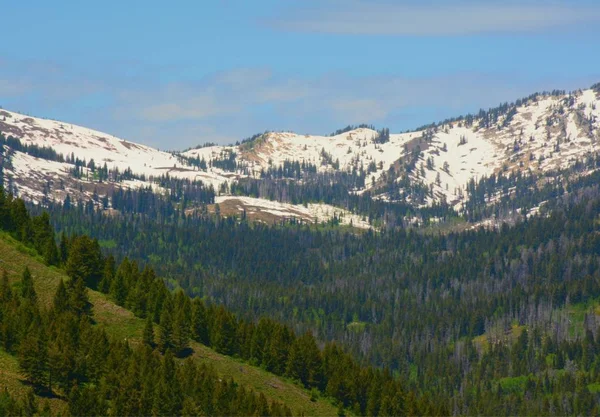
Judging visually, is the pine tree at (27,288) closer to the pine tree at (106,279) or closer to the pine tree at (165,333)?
the pine tree at (106,279)

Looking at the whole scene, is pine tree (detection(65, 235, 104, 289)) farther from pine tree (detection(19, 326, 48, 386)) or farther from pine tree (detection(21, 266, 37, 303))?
pine tree (detection(19, 326, 48, 386))

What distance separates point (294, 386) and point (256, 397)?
2392 cm

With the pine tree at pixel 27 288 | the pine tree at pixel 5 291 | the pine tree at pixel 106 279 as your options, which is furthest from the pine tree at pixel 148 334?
the pine tree at pixel 5 291

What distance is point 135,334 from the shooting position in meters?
168

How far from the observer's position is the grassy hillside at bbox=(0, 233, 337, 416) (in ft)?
550

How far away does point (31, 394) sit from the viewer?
125 m

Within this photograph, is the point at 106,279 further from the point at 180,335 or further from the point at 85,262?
the point at 180,335

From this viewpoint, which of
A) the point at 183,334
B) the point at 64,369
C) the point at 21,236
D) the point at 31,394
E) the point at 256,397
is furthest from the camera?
the point at 21,236

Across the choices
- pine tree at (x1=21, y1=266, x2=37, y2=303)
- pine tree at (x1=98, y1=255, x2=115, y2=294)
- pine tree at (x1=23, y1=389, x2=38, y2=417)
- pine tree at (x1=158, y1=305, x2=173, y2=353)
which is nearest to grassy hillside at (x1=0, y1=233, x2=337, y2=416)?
pine tree at (x1=21, y1=266, x2=37, y2=303)

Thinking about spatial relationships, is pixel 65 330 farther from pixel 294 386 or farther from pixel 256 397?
pixel 294 386

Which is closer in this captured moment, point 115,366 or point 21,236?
point 115,366

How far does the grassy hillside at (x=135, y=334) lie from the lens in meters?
168

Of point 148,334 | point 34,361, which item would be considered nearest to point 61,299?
point 148,334

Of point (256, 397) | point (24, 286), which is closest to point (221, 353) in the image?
point (256, 397)
